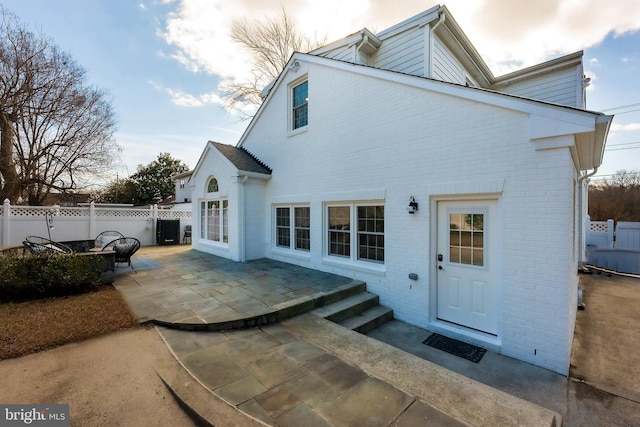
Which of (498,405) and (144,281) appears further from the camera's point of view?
(144,281)

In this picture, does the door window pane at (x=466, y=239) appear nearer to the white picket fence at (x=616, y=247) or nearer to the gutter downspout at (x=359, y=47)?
the gutter downspout at (x=359, y=47)

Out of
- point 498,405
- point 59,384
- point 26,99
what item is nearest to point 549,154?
point 498,405

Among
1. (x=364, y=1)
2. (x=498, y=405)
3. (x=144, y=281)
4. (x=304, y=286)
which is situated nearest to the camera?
(x=498, y=405)

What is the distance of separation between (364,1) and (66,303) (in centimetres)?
1053

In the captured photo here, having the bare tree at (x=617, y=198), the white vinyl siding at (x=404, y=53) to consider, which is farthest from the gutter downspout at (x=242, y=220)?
the bare tree at (x=617, y=198)

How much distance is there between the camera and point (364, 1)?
27.1 ft

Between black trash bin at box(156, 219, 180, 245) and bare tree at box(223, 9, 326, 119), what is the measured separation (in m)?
7.51

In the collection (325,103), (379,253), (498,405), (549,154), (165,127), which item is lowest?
(498,405)

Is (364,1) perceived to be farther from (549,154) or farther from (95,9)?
(95,9)

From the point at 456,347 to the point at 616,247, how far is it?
11803 millimetres

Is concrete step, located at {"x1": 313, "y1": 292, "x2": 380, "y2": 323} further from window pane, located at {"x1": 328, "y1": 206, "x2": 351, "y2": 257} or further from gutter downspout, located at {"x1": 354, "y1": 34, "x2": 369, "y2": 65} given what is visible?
gutter downspout, located at {"x1": 354, "y1": 34, "x2": 369, "y2": 65}

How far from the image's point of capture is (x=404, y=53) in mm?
7387

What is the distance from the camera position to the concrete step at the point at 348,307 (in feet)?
16.7

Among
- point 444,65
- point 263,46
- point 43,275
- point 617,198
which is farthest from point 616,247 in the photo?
point 263,46
